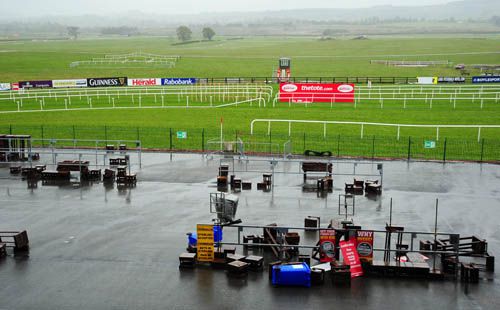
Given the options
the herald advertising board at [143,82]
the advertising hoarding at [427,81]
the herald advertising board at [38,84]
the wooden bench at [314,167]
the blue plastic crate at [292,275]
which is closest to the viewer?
the blue plastic crate at [292,275]

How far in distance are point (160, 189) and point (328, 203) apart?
7965 mm

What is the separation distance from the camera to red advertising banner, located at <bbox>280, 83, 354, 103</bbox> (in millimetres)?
50594

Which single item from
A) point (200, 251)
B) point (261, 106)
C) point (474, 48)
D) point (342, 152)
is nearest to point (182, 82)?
point (261, 106)

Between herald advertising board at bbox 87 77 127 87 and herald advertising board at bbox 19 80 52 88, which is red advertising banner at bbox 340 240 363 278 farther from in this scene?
herald advertising board at bbox 19 80 52 88

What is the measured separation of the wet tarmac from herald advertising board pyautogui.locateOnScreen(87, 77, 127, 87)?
3878 centimetres

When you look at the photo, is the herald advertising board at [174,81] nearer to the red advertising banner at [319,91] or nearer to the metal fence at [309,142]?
the red advertising banner at [319,91]

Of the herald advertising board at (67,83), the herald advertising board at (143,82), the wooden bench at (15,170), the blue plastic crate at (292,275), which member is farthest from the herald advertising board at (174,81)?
the blue plastic crate at (292,275)

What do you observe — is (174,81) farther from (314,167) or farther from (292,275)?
(292,275)

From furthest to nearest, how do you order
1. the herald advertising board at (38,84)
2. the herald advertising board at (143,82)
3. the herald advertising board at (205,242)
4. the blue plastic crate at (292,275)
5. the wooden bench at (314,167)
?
the herald advertising board at (143,82) < the herald advertising board at (38,84) < the wooden bench at (314,167) < the herald advertising board at (205,242) < the blue plastic crate at (292,275)

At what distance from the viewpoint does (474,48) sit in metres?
156

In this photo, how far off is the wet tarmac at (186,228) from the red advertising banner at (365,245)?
2.88ft

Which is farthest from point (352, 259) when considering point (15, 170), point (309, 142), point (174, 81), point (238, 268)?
point (174, 81)

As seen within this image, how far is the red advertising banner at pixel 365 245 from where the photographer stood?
18.1 meters

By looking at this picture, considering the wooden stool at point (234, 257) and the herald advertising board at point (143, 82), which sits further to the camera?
the herald advertising board at point (143, 82)
